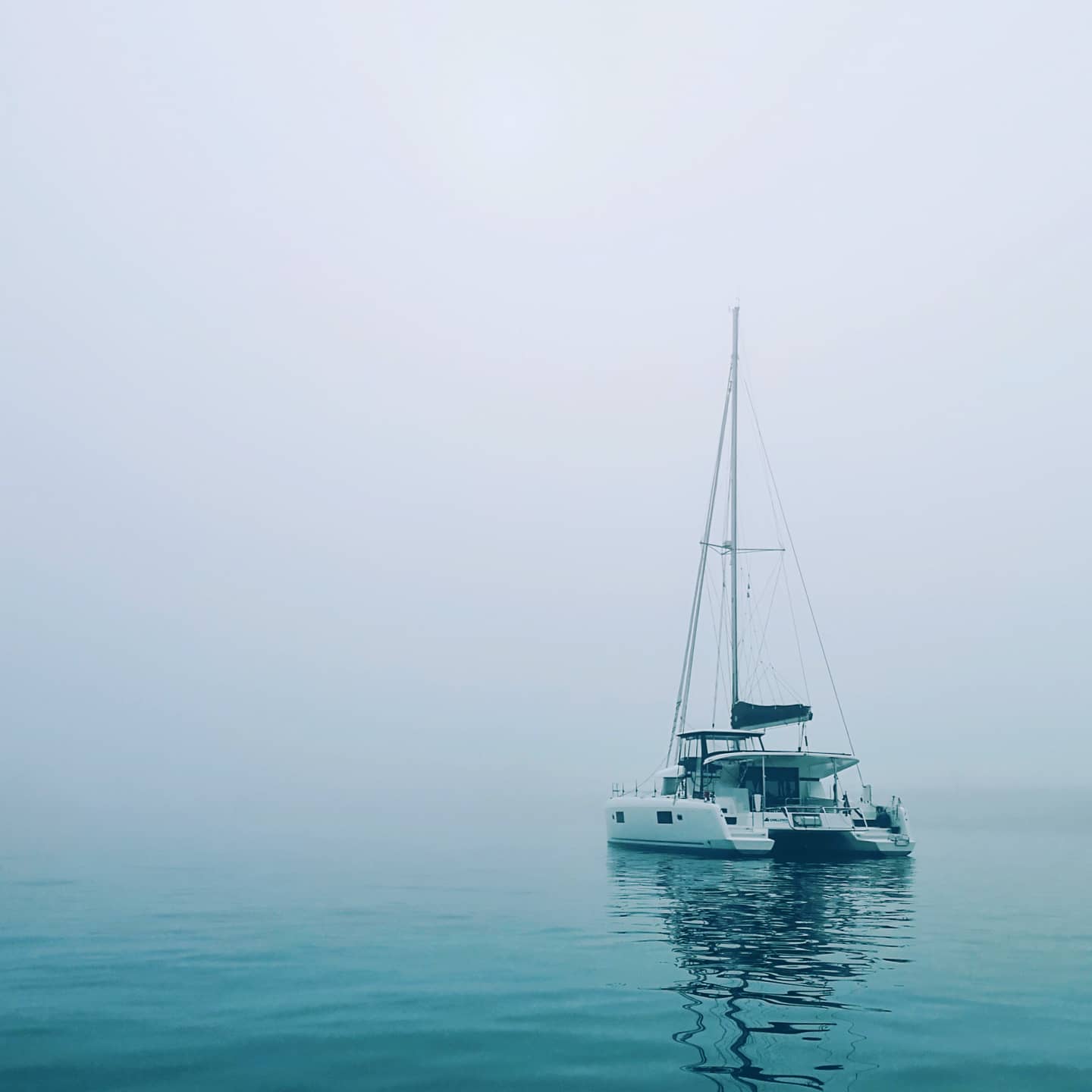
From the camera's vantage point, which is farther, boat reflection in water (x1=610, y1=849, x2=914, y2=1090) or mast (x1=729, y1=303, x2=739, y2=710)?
mast (x1=729, y1=303, x2=739, y2=710)

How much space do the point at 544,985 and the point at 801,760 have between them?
29657 millimetres

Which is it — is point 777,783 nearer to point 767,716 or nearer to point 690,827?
point 767,716

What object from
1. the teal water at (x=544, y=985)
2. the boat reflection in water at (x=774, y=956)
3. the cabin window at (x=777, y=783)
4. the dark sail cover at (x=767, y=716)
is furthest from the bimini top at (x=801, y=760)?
the teal water at (x=544, y=985)

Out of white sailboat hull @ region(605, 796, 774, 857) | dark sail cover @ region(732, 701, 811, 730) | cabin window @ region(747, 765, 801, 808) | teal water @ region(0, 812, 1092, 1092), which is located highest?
dark sail cover @ region(732, 701, 811, 730)

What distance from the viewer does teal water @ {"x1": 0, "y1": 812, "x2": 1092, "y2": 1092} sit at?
12336mm

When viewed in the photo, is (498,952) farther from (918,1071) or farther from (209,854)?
(209,854)

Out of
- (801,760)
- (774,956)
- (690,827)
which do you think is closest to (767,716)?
(801,760)

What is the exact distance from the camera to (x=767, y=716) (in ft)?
155

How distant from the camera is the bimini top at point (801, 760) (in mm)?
44250

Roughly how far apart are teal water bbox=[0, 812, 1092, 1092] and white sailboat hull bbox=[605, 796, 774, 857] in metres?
4.49

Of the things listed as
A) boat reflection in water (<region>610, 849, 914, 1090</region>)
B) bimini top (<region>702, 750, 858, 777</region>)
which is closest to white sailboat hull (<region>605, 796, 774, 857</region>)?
boat reflection in water (<region>610, 849, 914, 1090</region>)

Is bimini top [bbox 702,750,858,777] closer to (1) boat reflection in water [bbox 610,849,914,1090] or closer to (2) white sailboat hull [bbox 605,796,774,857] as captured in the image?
(2) white sailboat hull [bbox 605,796,774,857]

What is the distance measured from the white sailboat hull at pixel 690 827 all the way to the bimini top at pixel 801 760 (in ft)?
8.38

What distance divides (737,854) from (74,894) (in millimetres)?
23833
